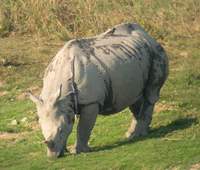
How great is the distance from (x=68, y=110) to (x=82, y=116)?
0.95ft

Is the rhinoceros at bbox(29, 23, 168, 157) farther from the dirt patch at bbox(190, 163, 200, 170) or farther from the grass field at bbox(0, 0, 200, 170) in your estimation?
the dirt patch at bbox(190, 163, 200, 170)

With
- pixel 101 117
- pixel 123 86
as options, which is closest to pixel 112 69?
pixel 123 86

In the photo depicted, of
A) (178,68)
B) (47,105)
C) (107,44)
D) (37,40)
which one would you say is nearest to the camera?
(47,105)

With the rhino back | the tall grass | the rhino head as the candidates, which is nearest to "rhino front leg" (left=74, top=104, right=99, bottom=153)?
the rhino back

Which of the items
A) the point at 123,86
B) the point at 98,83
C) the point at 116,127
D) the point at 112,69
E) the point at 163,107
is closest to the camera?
the point at 98,83

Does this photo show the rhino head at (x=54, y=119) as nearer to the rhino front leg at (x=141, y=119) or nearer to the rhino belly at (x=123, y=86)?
the rhino belly at (x=123, y=86)

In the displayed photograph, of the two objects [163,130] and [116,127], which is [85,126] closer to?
[163,130]

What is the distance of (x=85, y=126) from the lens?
10172 mm

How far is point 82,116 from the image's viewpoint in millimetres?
10133

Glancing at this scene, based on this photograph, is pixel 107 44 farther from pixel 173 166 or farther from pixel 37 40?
pixel 37 40

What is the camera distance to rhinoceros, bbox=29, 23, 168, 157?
389 inches

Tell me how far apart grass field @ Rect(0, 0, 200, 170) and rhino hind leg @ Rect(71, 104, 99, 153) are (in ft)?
0.58

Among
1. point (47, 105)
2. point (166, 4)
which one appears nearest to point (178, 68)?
point (166, 4)

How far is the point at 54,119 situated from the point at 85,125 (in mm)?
527
